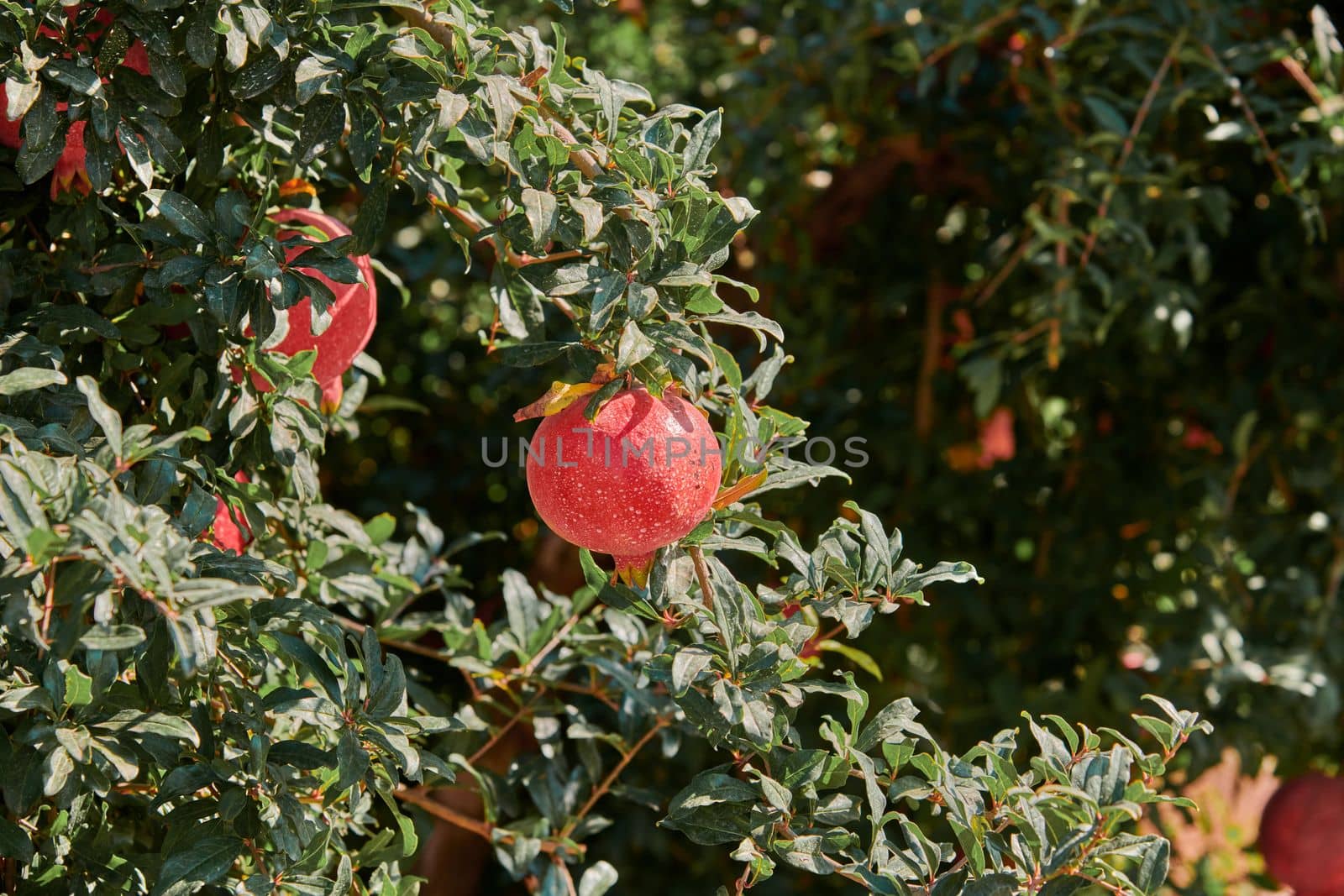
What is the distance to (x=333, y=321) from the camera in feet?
2.95

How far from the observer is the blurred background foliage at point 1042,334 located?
1.55 metres

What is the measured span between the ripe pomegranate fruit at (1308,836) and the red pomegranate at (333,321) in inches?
51.9

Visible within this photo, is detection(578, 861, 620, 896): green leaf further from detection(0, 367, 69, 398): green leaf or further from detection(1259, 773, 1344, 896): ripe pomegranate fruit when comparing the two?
detection(1259, 773, 1344, 896): ripe pomegranate fruit

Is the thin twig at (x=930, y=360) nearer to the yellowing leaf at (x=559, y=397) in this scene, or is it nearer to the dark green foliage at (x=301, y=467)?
the dark green foliage at (x=301, y=467)

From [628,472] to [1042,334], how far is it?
1236 millimetres

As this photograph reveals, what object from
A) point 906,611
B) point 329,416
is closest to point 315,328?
point 329,416

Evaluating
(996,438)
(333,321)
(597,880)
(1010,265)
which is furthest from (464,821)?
(996,438)

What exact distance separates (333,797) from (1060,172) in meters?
1.13

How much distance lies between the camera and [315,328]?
79 centimetres

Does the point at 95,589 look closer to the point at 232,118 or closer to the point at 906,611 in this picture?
the point at 232,118

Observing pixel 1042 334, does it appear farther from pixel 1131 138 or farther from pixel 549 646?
pixel 549 646

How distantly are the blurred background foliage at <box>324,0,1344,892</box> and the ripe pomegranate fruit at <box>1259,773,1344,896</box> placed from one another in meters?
0.07

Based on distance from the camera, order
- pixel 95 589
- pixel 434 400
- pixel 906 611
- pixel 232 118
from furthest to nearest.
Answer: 1. pixel 434 400
2. pixel 906 611
3. pixel 232 118
4. pixel 95 589

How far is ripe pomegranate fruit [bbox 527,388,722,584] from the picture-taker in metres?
0.74
